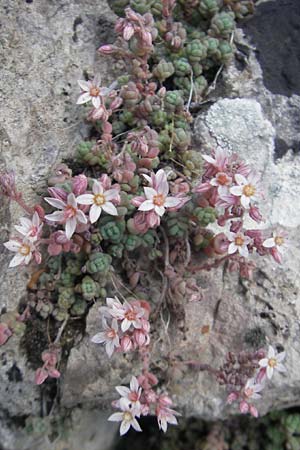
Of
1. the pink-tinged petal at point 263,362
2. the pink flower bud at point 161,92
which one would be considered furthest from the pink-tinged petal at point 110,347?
the pink flower bud at point 161,92

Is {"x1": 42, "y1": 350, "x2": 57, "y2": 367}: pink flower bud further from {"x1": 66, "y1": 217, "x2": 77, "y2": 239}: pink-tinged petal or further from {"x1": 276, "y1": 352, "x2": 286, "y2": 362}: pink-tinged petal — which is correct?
{"x1": 276, "y1": 352, "x2": 286, "y2": 362}: pink-tinged petal

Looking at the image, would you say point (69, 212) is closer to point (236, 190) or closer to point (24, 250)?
point (24, 250)

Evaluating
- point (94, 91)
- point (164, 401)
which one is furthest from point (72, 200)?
point (164, 401)

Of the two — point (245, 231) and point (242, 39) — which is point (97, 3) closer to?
point (242, 39)

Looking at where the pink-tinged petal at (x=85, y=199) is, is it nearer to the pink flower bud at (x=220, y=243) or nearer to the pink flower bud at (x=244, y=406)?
the pink flower bud at (x=220, y=243)

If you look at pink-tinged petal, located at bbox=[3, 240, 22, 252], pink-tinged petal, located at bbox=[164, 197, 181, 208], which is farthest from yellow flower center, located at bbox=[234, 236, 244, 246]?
pink-tinged petal, located at bbox=[3, 240, 22, 252]

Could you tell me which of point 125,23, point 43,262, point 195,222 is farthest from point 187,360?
point 125,23
